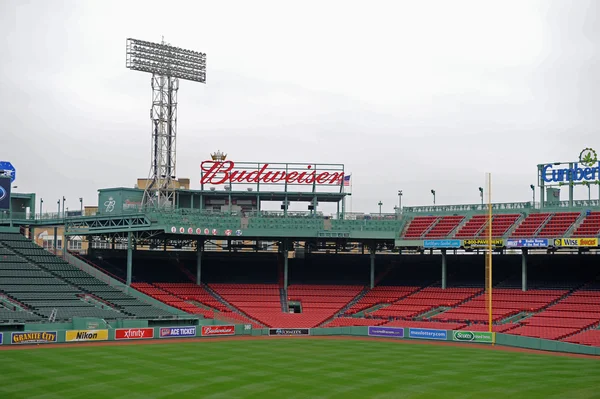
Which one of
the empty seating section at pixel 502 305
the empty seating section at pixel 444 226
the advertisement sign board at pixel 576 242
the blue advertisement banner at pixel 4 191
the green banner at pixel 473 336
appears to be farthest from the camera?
the empty seating section at pixel 444 226

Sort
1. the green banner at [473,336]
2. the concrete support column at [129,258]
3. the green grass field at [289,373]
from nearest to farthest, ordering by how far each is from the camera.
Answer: the green grass field at [289,373] < the green banner at [473,336] < the concrete support column at [129,258]

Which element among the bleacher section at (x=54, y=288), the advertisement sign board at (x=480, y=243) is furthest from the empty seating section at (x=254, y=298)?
the advertisement sign board at (x=480, y=243)

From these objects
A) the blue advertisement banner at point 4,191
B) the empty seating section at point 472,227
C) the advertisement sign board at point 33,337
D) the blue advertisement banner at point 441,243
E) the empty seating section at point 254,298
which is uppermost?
the blue advertisement banner at point 4,191

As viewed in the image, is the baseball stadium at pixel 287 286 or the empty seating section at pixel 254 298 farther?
the empty seating section at pixel 254 298

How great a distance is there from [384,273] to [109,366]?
43.6 m

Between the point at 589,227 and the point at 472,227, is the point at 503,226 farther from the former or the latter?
the point at 589,227

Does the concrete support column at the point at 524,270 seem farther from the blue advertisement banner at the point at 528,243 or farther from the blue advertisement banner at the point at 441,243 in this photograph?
the blue advertisement banner at the point at 441,243

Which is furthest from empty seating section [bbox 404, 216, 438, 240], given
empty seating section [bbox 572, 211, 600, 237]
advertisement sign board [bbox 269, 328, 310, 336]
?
advertisement sign board [bbox 269, 328, 310, 336]

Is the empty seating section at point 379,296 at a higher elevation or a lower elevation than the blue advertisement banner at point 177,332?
higher

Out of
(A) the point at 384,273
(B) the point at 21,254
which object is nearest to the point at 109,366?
(B) the point at 21,254

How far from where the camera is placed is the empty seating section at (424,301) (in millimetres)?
66000

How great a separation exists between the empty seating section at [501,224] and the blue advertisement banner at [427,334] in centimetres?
1343

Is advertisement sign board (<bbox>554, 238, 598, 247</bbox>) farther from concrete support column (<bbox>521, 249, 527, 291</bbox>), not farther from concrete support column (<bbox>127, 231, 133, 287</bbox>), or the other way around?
concrete support column (<bbox>127, 231, 133, 287</bbox>)

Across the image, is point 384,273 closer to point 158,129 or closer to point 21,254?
point 158,129
